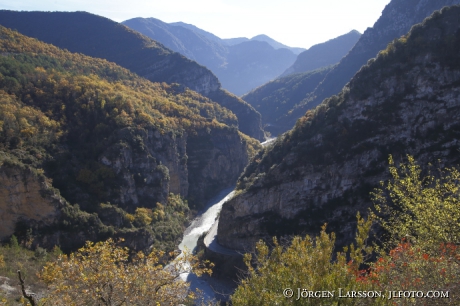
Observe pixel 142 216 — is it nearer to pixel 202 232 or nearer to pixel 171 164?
pixel 202 232

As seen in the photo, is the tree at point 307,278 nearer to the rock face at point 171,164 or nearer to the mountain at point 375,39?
the rock face at point 171,164

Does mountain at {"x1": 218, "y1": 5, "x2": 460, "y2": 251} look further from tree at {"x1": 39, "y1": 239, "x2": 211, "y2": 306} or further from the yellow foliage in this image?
tree at {"x1": 39, "y1": 239, "x2": 211, "y2": 306}

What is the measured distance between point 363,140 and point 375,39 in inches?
3563

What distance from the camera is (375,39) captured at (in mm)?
117250

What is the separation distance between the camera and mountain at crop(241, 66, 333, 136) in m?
156

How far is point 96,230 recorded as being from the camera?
46281 millimetres

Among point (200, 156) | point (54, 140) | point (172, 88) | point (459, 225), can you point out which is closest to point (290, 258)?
point (459, 225)

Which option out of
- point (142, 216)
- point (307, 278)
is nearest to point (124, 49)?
point (142, 216)

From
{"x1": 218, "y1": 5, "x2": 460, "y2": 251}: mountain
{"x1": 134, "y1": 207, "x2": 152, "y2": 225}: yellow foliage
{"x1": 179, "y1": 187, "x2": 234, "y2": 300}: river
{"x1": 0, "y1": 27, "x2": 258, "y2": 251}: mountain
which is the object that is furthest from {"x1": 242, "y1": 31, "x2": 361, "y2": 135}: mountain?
{"x1": 134, "y1": 207, "x2": 152, "y2": 225}: yellow foliage

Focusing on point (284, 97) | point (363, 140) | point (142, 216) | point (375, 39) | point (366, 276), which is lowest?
point (142, 216)

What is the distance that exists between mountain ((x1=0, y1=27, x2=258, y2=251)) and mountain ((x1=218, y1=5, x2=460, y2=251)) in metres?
19.4

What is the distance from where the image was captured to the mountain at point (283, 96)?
513 feet

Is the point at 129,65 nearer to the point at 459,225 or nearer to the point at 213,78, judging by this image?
the point at 213,78

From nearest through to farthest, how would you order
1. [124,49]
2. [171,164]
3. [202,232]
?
[202,232], [171,164], [124,49]
